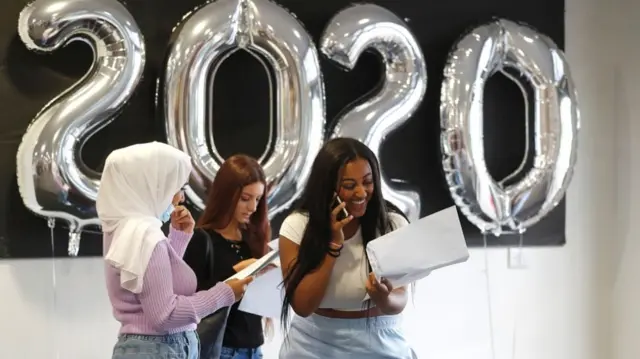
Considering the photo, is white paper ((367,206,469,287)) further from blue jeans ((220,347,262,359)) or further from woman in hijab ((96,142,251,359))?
blue jeans ((220,347,262,359))

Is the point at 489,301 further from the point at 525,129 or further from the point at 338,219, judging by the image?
the point at 338,219

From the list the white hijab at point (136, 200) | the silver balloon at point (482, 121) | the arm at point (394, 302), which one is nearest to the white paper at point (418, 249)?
the arm at point (394, 302)

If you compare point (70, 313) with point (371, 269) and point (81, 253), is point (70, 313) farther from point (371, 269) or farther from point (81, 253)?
point (371, 269)

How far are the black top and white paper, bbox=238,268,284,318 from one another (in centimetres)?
3

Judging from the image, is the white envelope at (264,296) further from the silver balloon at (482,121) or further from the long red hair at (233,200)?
the silver balloon at (482,121)

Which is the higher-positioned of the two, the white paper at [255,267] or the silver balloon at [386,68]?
the silver balloon at [386,68]

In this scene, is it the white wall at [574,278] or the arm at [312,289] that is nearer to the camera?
the arm at [312,289]

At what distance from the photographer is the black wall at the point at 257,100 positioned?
2.43 metres

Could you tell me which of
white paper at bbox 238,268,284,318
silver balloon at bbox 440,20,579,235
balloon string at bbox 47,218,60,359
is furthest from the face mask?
silver balloon at bbox 440,20,579,235

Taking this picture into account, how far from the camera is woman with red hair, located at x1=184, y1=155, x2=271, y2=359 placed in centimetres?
204

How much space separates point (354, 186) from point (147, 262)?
0.48 meters

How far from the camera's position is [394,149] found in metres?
2.83

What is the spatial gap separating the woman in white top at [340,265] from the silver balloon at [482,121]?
933 mm

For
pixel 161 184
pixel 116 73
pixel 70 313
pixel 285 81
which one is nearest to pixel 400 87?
pixel 285 81
